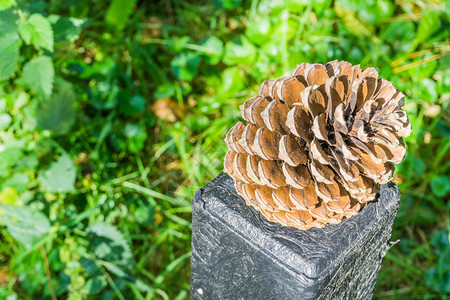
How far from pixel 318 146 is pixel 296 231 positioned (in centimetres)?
17

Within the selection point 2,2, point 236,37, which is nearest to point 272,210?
point 2,2

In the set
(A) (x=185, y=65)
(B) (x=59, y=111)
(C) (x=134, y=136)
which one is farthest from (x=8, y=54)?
(A) (x=185, y=65)

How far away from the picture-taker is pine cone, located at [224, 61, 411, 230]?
689mm

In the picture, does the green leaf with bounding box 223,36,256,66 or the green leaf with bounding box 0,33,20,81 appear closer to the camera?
the green leaf with bounding box 0,33,20,81

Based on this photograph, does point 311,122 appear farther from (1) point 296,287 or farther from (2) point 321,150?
(1) point 296,287

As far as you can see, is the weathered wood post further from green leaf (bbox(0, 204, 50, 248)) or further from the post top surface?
green leaf (bbox(0, 204, 50, 248))

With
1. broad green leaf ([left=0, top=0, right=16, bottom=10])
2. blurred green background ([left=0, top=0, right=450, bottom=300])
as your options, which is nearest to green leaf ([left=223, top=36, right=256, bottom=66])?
blurred green background ([left=0, top=0, right=450, bottom=300])

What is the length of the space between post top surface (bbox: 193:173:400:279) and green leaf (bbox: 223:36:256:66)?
0.98m

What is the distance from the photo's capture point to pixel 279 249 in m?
0.72

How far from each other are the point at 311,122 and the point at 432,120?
4.15 ft

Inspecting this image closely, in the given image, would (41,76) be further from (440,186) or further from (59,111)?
(440,186)

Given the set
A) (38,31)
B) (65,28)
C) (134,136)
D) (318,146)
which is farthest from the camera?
(134,136)

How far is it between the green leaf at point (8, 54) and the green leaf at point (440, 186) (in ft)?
5.21

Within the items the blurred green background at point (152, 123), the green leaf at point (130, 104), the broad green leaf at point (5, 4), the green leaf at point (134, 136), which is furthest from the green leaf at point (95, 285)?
the broad green leaf at point (5, 4)
